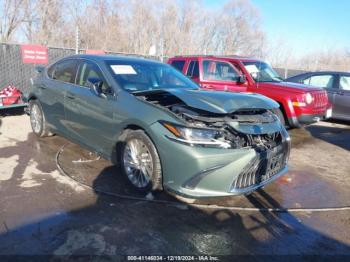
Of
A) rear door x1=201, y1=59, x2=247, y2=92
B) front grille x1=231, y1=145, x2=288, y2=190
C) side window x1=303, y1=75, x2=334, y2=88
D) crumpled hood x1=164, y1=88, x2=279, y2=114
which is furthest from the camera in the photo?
side window x1=303, y1=75, x2=334, y2=88

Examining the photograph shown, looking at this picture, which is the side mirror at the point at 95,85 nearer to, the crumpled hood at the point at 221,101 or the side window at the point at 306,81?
the crumpled hood at the point at 221,101

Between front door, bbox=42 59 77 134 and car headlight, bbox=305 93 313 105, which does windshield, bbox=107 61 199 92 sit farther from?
car headlight, bbox=305 93 313 105

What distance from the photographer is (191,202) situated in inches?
156

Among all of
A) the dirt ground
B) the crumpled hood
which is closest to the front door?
the dirt ground

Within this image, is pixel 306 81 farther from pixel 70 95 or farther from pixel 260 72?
pixel 70 95

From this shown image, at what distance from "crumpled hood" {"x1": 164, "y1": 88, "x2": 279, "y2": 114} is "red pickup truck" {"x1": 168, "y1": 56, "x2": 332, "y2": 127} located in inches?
128

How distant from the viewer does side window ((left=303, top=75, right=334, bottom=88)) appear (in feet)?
31.4

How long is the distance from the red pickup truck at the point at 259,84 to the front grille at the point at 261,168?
3.25 metres

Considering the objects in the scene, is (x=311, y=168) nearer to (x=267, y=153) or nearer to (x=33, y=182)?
(x=267, y=153)

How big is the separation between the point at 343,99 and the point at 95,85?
7.24 meters

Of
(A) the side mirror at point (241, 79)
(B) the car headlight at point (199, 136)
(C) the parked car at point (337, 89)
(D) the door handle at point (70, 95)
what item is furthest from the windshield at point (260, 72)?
(B) the car headlight at point (199, 136)

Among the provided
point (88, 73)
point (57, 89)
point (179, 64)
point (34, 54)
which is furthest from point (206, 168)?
point (34, 54)

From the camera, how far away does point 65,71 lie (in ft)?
18.4

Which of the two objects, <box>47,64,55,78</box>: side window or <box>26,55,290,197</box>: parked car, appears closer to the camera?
<box>26,55,290,197</box>: parked car
